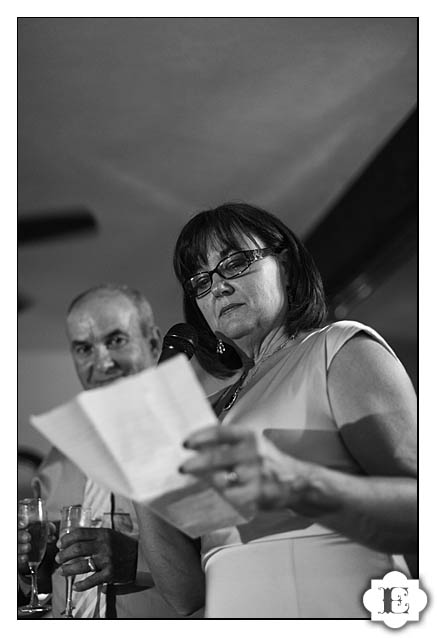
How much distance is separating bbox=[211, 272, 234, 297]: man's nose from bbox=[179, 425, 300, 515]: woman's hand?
0.58 meters

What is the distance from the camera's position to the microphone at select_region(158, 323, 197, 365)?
1.75 m

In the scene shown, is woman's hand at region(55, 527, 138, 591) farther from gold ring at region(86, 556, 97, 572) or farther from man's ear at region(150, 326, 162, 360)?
man's ear at region(150, 326, 162, 360)

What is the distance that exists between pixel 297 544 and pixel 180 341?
548 mm

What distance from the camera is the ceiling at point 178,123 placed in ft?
6.21

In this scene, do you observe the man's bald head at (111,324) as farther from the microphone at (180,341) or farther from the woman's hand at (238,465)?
the woman's hand at (238,465)

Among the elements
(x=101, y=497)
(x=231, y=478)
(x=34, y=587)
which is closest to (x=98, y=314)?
(x=101, y=497)

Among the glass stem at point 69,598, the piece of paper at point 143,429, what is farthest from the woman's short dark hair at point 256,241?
the glass stem at point 69,598

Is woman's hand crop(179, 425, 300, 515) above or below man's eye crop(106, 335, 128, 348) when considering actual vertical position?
below

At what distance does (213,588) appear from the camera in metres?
1.57

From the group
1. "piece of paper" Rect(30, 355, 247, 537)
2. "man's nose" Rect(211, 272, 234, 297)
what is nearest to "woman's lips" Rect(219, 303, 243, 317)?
"man's nose" Rect(211, 272, 234, 297)

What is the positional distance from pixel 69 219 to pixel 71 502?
694 mm

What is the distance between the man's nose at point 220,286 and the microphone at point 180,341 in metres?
0.17

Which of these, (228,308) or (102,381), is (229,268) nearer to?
(228,308)
